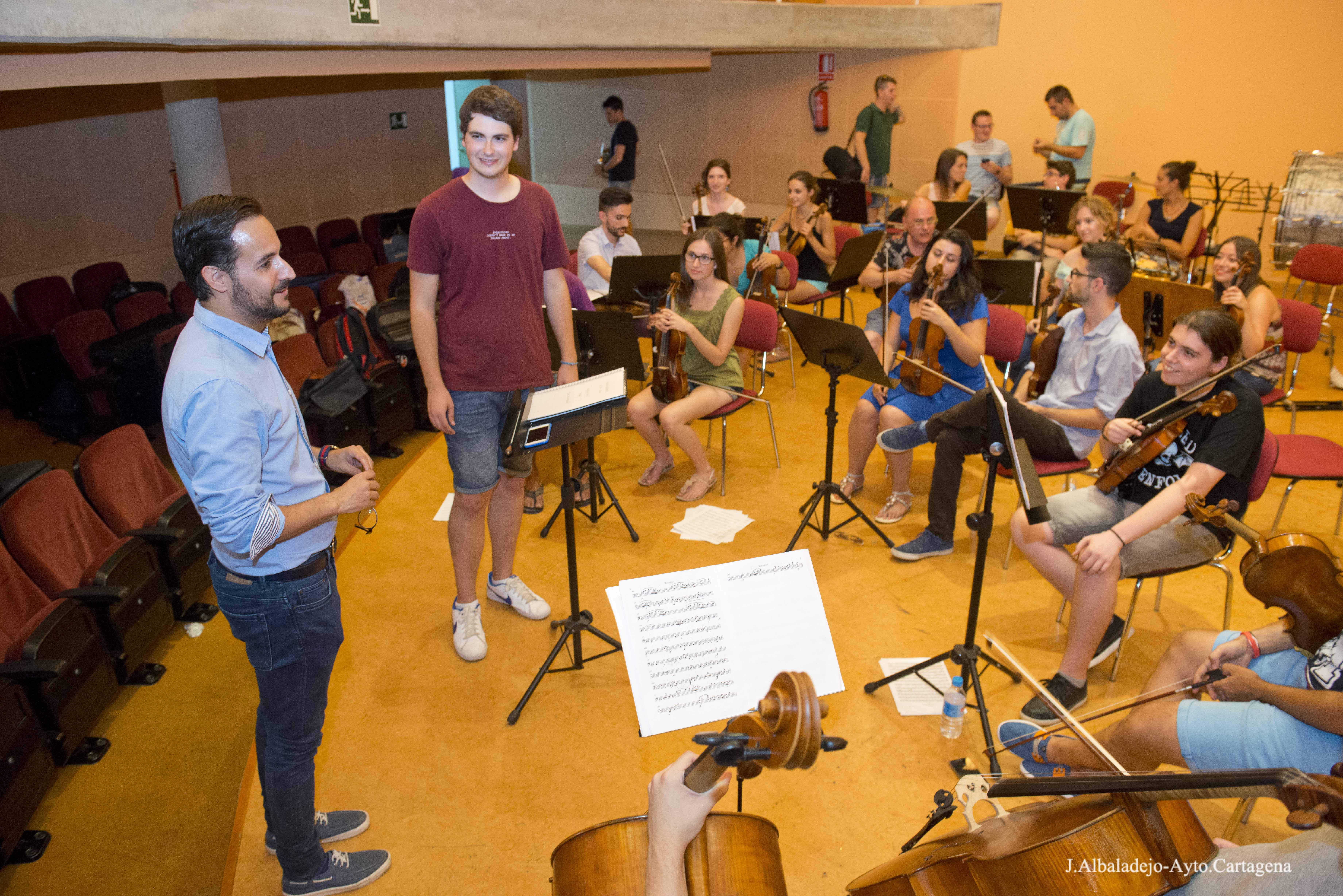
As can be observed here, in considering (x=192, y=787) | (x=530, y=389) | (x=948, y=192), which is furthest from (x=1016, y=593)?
(x=948, y=192)

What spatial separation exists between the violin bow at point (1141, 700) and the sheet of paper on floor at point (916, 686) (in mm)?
296

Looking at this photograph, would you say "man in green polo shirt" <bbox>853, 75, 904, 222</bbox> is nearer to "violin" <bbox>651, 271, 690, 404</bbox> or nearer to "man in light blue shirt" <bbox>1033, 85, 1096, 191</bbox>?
"man in light blue shirt" <bbox>1033, 85, 1096, 191</bbox>

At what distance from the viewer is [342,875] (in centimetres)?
244

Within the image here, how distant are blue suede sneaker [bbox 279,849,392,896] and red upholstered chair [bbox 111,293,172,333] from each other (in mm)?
4878

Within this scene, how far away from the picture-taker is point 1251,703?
2268 mm

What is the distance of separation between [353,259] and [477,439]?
17.1 ft

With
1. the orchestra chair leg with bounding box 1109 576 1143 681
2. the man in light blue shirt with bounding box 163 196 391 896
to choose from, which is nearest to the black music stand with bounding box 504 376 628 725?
the man in light blue shirt with bounding box 163 196 391 896

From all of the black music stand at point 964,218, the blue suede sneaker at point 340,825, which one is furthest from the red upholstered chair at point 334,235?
the blue suede sneaker at point 340,825

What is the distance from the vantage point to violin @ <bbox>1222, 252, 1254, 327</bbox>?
4.53 meters

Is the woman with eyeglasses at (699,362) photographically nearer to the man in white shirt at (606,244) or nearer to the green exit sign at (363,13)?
the man in white shirt at (606,244)

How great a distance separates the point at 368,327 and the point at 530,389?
2676mm

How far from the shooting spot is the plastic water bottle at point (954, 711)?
9.57 ft

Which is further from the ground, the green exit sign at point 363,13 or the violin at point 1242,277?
the green exit sign at point 363,13

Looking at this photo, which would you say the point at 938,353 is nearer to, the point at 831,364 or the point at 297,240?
the point at 831,364
